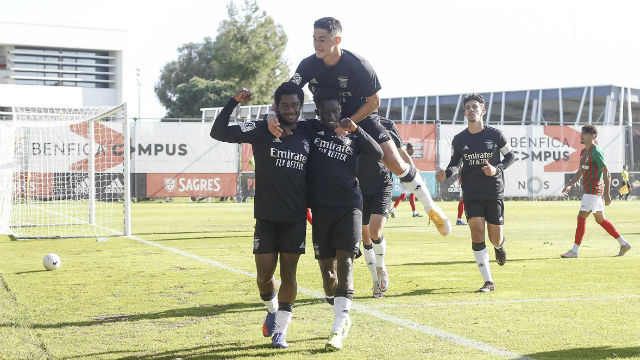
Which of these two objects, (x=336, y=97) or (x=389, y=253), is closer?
(x=336, y=97)

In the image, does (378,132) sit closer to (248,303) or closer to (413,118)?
(248,303)

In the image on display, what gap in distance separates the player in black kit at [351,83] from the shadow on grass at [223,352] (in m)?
1.63

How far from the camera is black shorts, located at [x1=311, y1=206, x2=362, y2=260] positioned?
594 cm

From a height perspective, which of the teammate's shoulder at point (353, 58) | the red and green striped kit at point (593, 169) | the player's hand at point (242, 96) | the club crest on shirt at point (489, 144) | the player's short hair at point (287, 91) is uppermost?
the teammate's shoulder at point (353, 58)

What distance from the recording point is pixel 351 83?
6.55 meters

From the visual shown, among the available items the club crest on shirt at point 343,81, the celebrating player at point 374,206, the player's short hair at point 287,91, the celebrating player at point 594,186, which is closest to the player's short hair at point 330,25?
the club crest on shirt at point 343,81

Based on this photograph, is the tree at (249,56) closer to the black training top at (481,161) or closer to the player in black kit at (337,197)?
the black training top at (481,161)

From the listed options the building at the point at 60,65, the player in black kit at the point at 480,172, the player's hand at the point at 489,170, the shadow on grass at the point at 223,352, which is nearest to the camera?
the shadow on grass at the point at 223,352

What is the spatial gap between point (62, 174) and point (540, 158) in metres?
23.5

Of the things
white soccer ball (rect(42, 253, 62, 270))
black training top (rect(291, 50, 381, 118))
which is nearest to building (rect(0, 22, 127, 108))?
white soccer ball (rect(42, 253, 62, 270))

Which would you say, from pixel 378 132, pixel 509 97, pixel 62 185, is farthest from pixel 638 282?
pixel 509 97

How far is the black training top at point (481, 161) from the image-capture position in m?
9.48

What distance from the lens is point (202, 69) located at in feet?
253

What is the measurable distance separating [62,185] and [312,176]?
2251 cm
